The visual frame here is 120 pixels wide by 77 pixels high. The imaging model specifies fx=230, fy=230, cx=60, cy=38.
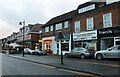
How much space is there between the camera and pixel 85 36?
115ft

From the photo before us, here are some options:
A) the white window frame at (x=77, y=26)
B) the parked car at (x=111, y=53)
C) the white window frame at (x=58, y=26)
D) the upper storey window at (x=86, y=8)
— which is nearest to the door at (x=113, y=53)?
the parked car at (x=111, y=53)

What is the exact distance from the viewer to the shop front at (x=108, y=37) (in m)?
28.6

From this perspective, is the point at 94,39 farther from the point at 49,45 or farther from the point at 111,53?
the point at 49,45

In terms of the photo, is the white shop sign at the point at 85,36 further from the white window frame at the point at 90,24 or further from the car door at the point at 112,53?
the car door at the point at 112,53

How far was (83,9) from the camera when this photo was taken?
36.3 metres

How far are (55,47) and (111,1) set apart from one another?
17823 millimetres

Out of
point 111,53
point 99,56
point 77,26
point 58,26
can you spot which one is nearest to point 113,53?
point 111,53

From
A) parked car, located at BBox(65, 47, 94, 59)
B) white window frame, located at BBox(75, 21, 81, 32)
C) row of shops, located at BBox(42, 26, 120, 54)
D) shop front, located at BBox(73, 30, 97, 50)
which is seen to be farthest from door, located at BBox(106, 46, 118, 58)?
white window frame, located at BBox(75, 21, 81, 32)

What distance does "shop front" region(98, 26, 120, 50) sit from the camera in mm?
28641

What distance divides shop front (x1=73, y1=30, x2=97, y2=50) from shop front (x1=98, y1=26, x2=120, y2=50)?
4.16 feet

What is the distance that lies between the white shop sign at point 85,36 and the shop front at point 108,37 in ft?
4.05

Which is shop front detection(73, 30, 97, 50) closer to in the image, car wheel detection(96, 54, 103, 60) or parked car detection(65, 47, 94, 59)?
parked car detection(65, 47, 94, 59)

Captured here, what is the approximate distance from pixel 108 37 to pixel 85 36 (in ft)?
18.0

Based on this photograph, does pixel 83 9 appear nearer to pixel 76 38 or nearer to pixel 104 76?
pixel 76 38
